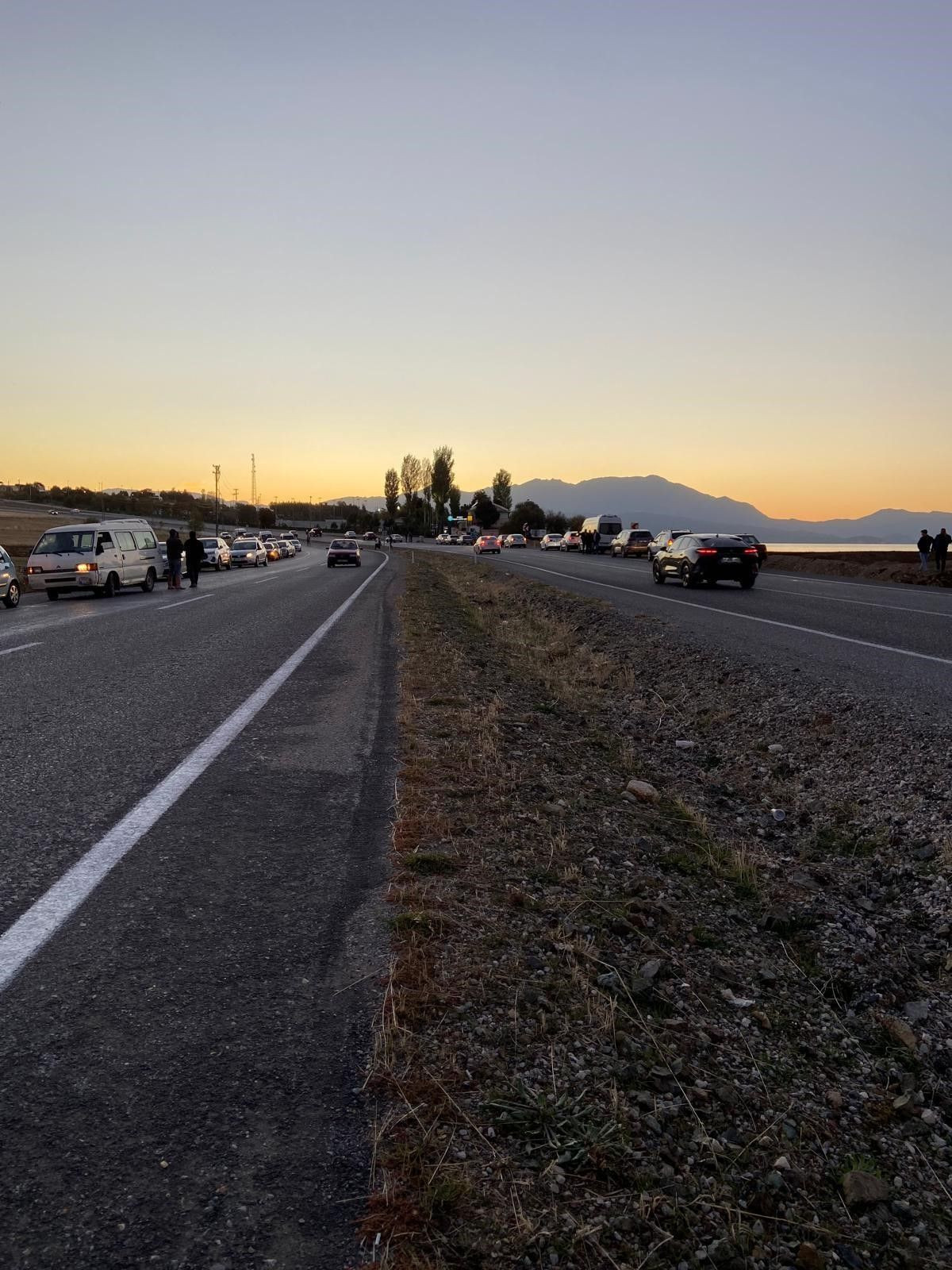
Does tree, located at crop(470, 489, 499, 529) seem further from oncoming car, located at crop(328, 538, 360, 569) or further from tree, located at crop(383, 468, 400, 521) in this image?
oncoming car, located at crop(328, 538, 360, 569)

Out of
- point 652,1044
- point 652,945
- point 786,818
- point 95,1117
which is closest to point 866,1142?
point 652,1044

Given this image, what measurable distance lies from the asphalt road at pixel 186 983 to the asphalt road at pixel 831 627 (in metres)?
5.82

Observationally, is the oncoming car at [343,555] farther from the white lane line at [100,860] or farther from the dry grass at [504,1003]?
the dry grass at [504,1003]

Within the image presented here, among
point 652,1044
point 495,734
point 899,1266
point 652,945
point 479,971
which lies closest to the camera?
point 899,1266

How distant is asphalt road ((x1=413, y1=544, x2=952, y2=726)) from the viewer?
9875 mm

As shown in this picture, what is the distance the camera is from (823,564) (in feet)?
136

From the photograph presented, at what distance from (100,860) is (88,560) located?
21010mm

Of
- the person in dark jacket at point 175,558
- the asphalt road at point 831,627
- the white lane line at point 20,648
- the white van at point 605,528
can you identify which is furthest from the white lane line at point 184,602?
the white van at point 605,528

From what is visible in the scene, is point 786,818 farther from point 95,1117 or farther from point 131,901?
point 95,1117

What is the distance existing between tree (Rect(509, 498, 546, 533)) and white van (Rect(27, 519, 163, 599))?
121440 mm

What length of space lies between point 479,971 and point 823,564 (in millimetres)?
41609

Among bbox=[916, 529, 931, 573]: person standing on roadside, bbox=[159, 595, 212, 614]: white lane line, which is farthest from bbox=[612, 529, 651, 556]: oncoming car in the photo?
bbox=[159, 595, 212, 614]: white lane line

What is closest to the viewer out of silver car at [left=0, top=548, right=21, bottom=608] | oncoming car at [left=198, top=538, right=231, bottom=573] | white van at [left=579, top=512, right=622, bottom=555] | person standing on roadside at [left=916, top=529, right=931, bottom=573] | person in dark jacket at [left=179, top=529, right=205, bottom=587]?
silver car at [left=0, top=548, right=21, bottom=608]

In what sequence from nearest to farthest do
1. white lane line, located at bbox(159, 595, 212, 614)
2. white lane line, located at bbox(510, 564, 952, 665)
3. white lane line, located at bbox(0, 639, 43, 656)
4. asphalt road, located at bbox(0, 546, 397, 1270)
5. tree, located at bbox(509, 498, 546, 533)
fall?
1. asphalt road, located at bbox(0, 546, 397, 1270)
2. white lane line, located at bbox(0, 639, 43, 656)
3. white lane line, located at bbox(510, 564, 952, 665)
4. white lane line, located at bbox(159, 595, 212, 614)
5. tree, located at bbox(509, 498, 546, 533)
